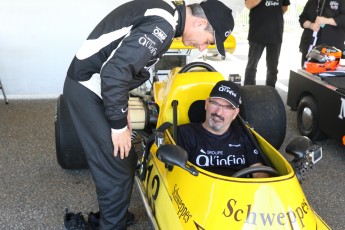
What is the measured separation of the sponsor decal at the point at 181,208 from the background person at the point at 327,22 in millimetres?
3001

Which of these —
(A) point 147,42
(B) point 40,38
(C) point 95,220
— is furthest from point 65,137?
(B) point 40,38

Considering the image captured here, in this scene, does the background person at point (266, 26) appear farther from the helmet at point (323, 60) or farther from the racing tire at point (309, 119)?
the racing tire at point (309, 119)

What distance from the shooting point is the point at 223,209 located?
5.16 feet

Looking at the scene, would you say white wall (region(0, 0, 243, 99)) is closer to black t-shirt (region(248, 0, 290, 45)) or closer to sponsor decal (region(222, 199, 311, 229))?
black t-shirt (region(248, 0, 290, 45))

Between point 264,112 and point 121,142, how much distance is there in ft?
4.62

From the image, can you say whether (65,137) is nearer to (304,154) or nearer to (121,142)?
(121,142)

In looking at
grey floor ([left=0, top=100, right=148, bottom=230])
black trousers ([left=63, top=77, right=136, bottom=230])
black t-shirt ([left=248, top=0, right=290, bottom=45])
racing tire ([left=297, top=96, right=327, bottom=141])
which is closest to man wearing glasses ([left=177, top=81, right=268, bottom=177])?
black trousers ([left=63, top=77, right=136, bottom=230])

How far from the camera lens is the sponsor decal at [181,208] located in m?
1.66

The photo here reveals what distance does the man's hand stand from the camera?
5.85ft

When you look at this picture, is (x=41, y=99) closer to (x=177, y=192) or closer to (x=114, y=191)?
(x=114, y=191)

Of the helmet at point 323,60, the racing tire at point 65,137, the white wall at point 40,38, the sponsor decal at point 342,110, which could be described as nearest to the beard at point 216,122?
the racing tire at point 65,137

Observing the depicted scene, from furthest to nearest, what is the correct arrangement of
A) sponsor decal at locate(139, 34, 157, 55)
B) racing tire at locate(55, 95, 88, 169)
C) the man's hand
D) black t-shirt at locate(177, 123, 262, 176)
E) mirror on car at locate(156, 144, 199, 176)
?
racing tire at locate(55, 95, 88, 169)
black t-shirt at locate(177, 123, 262, 176)
the man's hand
mirror on car at locate(156, 144, 199, 176)
sponsor decal at locate(139, 34, 157, 55)

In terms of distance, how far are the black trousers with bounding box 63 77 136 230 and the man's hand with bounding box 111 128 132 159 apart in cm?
4

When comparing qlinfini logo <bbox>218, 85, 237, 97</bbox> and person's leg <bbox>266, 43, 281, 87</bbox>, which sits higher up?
qlinfini logo <bbox>218, 85, 237, 97</bbox>
